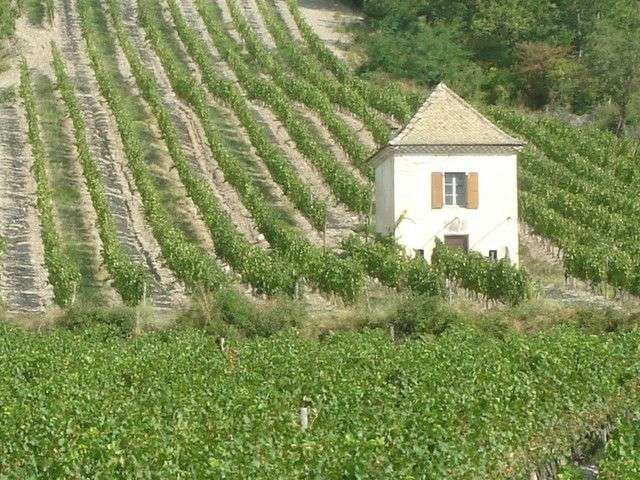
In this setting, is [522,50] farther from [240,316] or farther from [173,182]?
[240,316]

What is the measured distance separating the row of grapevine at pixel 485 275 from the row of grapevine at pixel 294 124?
814 cm

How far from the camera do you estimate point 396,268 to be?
39.6 m

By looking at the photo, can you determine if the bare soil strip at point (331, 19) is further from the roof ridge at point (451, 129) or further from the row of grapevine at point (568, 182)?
the roof ridge at point (451, 129)

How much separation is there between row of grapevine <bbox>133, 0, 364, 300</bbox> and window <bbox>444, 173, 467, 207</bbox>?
14.2 feet

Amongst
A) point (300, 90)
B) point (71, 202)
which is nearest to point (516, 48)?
point (300, 90)

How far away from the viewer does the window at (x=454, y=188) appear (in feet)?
143

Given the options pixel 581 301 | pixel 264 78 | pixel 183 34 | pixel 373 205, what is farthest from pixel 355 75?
pixel 581 301

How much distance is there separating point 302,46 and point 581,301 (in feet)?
121

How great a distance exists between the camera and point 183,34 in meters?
73.6

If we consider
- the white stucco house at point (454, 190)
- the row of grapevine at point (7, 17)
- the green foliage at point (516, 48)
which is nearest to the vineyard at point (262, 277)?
the row of grapevine at point (7, 17)

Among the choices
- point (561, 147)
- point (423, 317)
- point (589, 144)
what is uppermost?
point (423, 317)

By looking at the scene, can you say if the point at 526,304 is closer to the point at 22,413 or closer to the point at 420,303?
the point at 420,303

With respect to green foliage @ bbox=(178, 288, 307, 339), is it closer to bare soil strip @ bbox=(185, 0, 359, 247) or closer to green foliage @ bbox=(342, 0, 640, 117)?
bare soil strip @ bbox=(185, 0, 359, 247)

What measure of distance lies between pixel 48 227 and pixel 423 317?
41.9 feet
